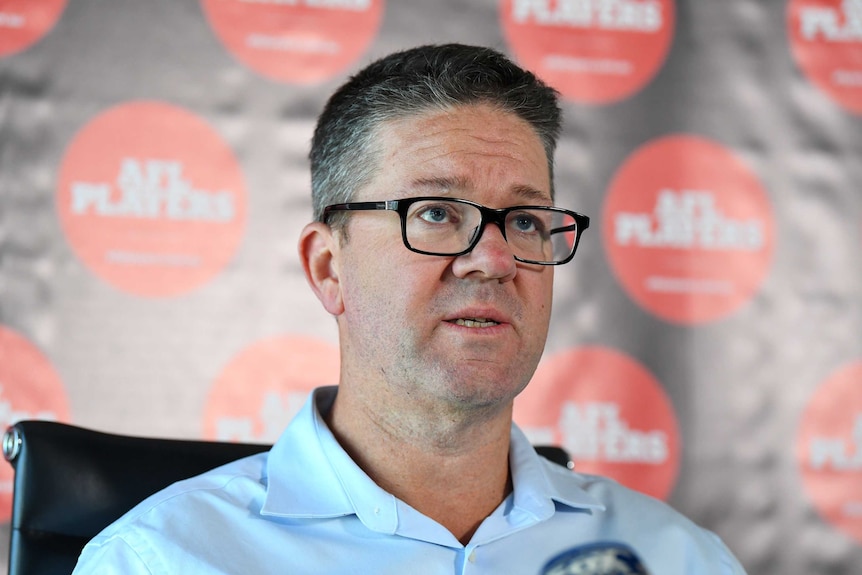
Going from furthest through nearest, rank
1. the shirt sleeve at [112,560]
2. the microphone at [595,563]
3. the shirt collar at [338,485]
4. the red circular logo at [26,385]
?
the red circular logo at [26,385], the shirt collar at [338,485], the shirt sleeve at [112,560], the microphone at [595,563]

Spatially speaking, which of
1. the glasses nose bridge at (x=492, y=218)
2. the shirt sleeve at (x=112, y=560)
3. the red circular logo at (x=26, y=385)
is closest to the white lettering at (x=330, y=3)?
the red circular logo at (x=26, y=385)

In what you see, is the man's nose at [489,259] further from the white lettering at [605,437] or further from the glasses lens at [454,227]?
the white lettering at [605,437]

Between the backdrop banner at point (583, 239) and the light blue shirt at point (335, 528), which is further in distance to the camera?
the backdrop banner at point (583, 239)

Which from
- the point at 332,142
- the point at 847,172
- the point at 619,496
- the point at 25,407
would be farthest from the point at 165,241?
the point at 847,172

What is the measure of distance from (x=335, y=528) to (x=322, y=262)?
0.44m

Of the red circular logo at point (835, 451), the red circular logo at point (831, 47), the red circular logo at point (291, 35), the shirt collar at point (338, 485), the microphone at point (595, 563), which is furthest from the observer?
the red circular logo at point (831, 47)

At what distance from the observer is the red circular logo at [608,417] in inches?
94.8

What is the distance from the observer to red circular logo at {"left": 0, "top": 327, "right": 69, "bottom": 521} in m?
2.16

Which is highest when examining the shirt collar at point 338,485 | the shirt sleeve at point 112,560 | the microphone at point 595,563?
the microphone at point 595,563

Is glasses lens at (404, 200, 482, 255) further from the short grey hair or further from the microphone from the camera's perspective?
the microphone

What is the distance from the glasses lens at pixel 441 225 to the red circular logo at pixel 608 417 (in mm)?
1072

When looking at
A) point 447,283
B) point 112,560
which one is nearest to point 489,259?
point 447,283

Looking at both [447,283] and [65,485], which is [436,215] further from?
[65,485]

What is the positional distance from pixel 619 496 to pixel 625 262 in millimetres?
1004
